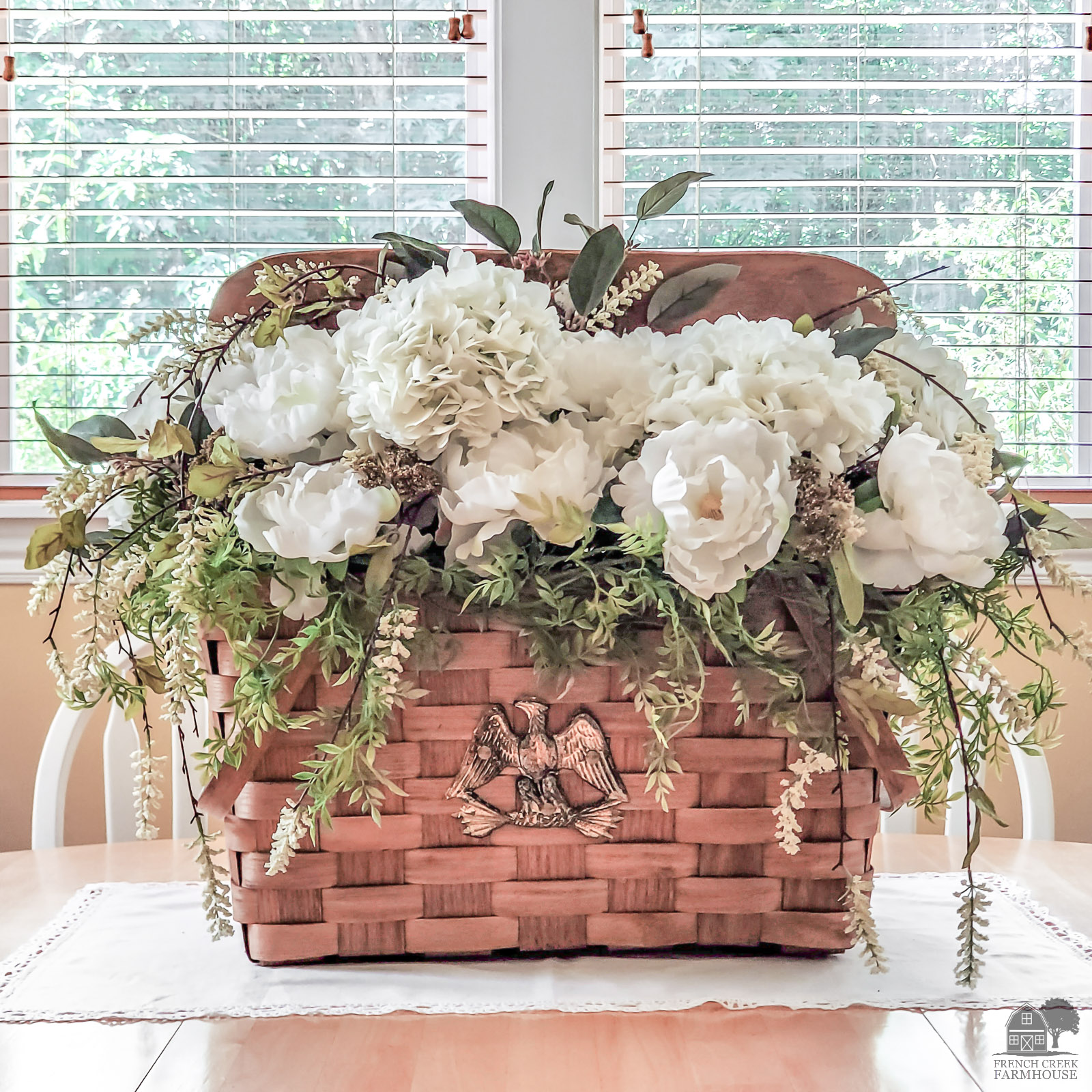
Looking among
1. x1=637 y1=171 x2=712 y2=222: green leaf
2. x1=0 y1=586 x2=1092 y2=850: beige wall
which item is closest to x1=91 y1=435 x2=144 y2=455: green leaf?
x1=637 y1=171 x2=712 y2=222: green leaf

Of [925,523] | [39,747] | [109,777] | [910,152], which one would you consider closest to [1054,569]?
[925,523]

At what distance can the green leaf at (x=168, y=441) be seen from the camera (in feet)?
1.76

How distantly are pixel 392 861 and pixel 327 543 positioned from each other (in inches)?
8.3

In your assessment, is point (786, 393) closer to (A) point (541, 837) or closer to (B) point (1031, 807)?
(A) point (541, 837)

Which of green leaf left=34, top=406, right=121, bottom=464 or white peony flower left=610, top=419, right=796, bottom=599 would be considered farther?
green leaf left=34, top=406, right=121, bottom=464

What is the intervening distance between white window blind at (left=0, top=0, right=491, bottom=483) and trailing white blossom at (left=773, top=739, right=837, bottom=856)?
1388mm

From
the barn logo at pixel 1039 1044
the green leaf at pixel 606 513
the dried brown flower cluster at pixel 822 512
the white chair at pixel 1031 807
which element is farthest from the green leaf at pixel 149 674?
the white chair at pixel 1031 807

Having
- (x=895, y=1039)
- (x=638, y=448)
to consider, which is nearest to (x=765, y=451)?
(x=638, y=448)

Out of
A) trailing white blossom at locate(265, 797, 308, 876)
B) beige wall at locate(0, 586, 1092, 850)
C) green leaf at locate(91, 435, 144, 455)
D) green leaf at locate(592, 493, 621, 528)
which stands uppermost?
green leaf at locate(91, 435, 144, 455)

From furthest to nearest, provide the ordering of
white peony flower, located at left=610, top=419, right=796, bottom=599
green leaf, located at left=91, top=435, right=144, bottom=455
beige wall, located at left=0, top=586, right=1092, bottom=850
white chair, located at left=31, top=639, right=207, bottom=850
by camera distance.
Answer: beige wall, located at left=0, top=586, right=1092, bottom=850 < white chair, located at left=31, top=639, right=207, bottom=850 < green leaf, located at left=91, top=435, right=144, bottom=455 < white peony flower, located at left=610, top=419, right=796, bottom=599

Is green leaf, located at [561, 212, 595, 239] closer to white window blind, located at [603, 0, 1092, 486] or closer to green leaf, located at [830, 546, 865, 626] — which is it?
green leaf, located at [830, 546, 865, 626]

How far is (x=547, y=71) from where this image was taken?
64.2 inches

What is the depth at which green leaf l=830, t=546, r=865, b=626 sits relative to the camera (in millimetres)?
494

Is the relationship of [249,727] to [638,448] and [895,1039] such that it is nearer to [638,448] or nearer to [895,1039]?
[638,448]
